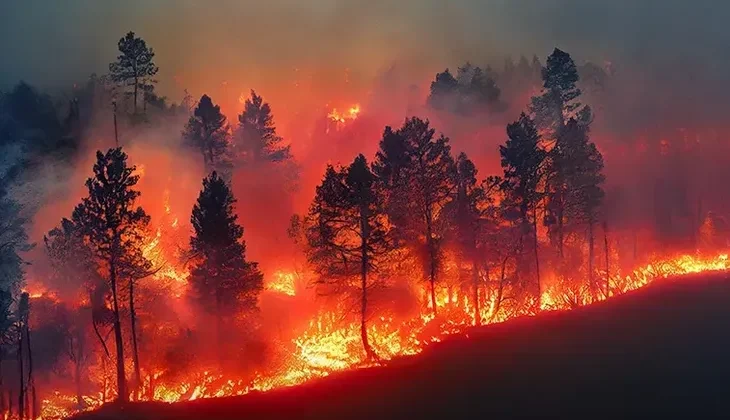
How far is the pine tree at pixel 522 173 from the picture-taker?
50.8m

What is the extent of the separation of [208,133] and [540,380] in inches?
2125

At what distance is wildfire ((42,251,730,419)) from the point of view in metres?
39.8

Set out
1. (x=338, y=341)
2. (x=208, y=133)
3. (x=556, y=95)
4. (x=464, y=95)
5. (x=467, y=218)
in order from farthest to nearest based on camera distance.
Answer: (x=464, y=95) → (x=208, y=133) → (x=556, y=95) → (x=467, y=218) → (x=338, y=341)

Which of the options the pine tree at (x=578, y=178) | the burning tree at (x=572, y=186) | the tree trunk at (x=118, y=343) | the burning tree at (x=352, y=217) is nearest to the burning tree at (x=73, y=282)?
the tree trunk at (x=118, y=343)

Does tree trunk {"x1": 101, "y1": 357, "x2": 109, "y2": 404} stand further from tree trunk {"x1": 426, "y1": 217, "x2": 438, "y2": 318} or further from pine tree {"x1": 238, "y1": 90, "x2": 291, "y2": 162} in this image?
pine tree {"x1": 238, "y1": 90, "x2": 291, "y2": 162}

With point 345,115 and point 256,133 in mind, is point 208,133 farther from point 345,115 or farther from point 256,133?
point 345,115

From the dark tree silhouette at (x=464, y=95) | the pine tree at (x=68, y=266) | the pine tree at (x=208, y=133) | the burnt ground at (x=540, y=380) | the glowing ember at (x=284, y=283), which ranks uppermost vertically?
the dark tree silhouette at (x=464, y=95)

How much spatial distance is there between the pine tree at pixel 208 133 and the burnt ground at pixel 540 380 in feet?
138

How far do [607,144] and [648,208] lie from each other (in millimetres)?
14669

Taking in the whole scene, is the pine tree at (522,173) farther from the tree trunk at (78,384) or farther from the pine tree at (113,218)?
the tree trunk at (78,384)

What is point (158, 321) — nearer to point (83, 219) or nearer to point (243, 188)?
point (83, 219)

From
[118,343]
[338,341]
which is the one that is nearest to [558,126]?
[338,341]

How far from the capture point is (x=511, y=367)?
3800 centimetres

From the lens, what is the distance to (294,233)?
2424 inches
